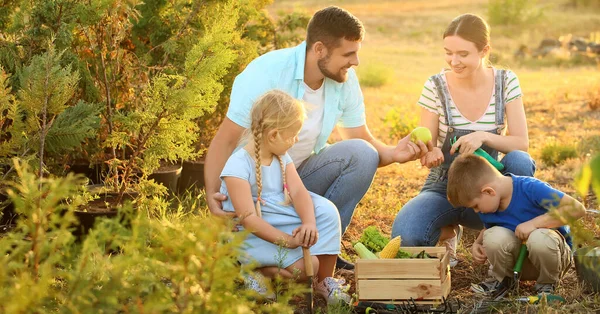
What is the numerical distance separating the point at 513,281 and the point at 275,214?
1.20 meters

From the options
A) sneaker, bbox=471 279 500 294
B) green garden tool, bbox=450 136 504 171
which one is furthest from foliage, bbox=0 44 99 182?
sneaker, bbox=471 279 500 294

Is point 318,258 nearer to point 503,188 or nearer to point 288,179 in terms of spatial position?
point 288,179

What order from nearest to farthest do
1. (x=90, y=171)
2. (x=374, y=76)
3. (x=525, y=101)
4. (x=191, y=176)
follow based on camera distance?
(x=90, y=171) < (x=191, y=176) < (x=525, y=101) < (x=374, y=76)

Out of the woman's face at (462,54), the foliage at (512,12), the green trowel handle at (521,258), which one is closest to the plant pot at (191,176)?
the woman's face at (462,54)

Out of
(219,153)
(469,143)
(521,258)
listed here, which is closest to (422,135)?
(469,143)

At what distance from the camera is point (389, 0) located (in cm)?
4431

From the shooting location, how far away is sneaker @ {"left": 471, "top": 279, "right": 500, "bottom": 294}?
388 centimetres

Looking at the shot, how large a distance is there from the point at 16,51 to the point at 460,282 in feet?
9.08

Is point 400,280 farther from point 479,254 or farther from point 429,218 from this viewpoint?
point 429,218

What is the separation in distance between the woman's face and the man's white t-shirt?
2.34 feet

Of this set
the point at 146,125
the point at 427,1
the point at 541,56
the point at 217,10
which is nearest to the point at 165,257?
the point at 146,125

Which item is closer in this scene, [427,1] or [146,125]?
[146,125]

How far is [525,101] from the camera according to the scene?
1137 centimetres

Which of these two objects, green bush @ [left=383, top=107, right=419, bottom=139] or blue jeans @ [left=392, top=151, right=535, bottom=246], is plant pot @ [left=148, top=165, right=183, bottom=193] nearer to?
blue jeans @ [left=392, top=151, right=535, bottom=246]
